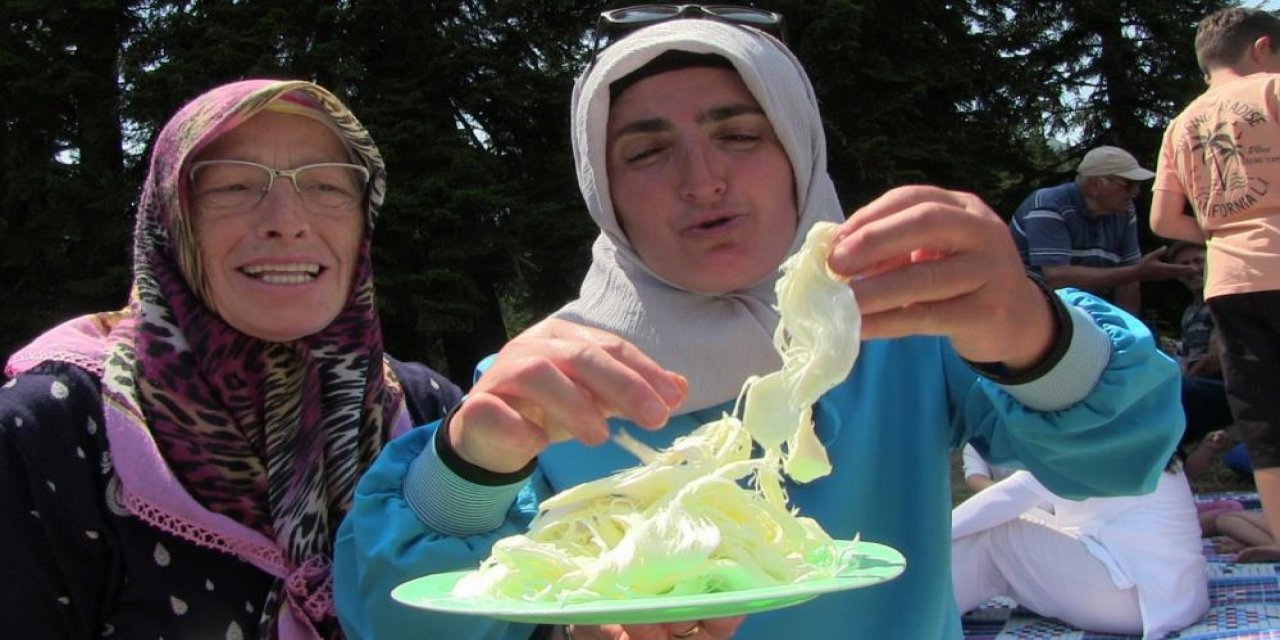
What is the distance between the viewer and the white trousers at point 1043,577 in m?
4.37

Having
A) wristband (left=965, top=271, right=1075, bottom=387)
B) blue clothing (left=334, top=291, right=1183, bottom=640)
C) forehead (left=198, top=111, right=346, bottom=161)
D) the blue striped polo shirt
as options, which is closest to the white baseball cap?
the blue striped polo shirt

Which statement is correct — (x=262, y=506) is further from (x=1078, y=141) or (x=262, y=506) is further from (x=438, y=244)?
(x=1078, y=141)

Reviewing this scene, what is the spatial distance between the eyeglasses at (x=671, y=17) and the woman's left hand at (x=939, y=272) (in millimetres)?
830

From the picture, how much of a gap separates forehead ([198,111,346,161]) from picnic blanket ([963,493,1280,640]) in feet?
11.8

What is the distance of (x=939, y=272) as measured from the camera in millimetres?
1354

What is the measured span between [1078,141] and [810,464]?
14.2 metres

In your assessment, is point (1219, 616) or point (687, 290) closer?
point (687, 290)

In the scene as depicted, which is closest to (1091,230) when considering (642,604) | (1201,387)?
(1201,387)

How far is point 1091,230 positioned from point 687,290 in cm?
558

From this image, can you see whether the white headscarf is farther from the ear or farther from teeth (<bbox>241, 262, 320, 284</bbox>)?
the ear

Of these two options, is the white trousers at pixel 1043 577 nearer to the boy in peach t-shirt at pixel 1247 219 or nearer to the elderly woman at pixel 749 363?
the boy in peach t-shirt at pixel 1247 219

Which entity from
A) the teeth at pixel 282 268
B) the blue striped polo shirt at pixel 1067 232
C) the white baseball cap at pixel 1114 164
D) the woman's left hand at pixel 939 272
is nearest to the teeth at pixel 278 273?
the teeth at pixel 282 268

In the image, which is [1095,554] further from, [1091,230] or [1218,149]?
[1091,230]

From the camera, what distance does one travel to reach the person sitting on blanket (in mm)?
4281
